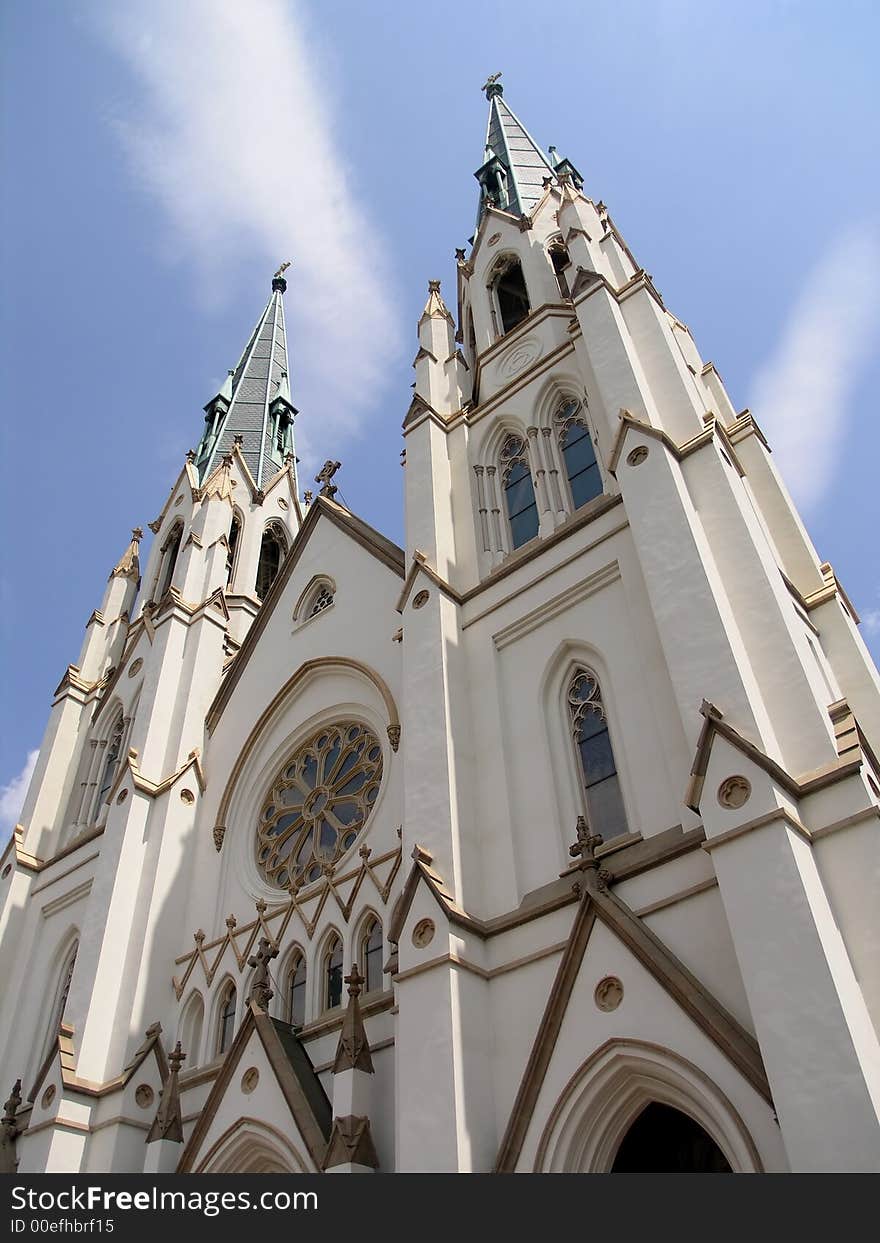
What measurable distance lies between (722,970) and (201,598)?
14.7 metres

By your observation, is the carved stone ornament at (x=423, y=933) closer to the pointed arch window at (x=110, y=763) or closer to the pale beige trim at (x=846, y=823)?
the pale beige trim at (x=846, y=823)

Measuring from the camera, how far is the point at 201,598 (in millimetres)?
20062

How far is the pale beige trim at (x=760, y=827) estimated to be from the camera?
7.22m

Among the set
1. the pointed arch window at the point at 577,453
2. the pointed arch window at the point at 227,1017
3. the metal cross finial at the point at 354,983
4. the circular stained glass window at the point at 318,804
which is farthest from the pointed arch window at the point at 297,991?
the pointed arch window at the point at 577,453

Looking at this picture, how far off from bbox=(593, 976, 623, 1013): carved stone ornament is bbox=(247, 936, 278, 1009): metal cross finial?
4828mm

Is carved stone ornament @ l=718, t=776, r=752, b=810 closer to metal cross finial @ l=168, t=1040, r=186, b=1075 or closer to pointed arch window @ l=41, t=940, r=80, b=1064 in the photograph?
metal cross finial @ l=168, t=1040, r=186, b=1075

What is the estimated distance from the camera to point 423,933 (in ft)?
31.0

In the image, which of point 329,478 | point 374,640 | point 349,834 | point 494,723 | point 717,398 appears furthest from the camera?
point 329,478

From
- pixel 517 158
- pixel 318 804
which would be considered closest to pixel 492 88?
pixel 517 158

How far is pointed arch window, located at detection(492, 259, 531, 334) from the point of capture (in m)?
19.5

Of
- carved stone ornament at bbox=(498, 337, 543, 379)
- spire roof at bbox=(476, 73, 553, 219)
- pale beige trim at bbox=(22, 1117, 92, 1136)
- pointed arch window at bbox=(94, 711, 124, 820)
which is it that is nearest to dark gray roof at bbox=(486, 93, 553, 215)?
spire roof at bbox=(476, 73, 553, 219)

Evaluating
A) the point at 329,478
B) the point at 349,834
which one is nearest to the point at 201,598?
the point at 329,478

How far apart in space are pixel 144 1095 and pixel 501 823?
595 cm
